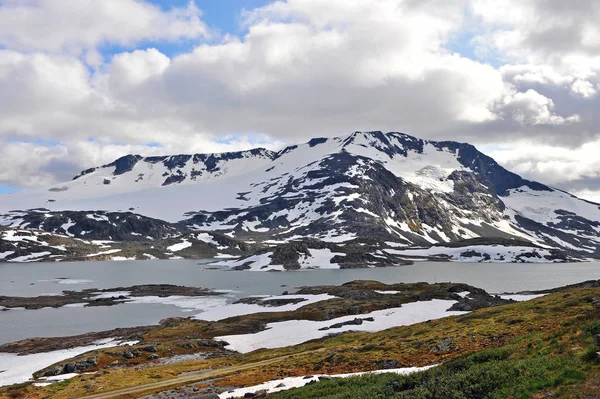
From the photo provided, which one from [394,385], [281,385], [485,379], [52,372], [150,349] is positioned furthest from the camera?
[150,349]

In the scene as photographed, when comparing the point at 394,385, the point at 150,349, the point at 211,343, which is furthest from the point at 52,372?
the point at 394,385

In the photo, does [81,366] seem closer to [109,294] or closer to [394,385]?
[394,385]

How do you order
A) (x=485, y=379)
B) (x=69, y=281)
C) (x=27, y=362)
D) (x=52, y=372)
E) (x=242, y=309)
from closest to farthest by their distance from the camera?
(x=485, y=379)
(x=52, y=372)
(x=27, y=362)
(x=242, y=309)
(x=69, y=281)

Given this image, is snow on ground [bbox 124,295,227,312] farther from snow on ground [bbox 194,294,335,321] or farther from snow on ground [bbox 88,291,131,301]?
snow on ground [bbox 88,291,131,301]

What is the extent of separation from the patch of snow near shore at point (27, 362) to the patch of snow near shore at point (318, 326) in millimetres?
22314

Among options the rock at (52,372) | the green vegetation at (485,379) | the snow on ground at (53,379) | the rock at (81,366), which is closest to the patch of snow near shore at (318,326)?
the rock at (81,366)

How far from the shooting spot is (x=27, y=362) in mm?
64625

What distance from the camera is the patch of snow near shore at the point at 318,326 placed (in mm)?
70500

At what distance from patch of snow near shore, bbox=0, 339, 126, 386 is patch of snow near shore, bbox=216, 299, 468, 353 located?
2231cm

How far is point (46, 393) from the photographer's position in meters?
44.0

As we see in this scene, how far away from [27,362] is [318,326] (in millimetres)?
43344

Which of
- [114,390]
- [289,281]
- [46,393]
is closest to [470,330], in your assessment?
[114,390]

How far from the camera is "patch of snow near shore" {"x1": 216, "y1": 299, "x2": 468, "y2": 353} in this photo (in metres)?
70.5

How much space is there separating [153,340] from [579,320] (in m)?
62.0
